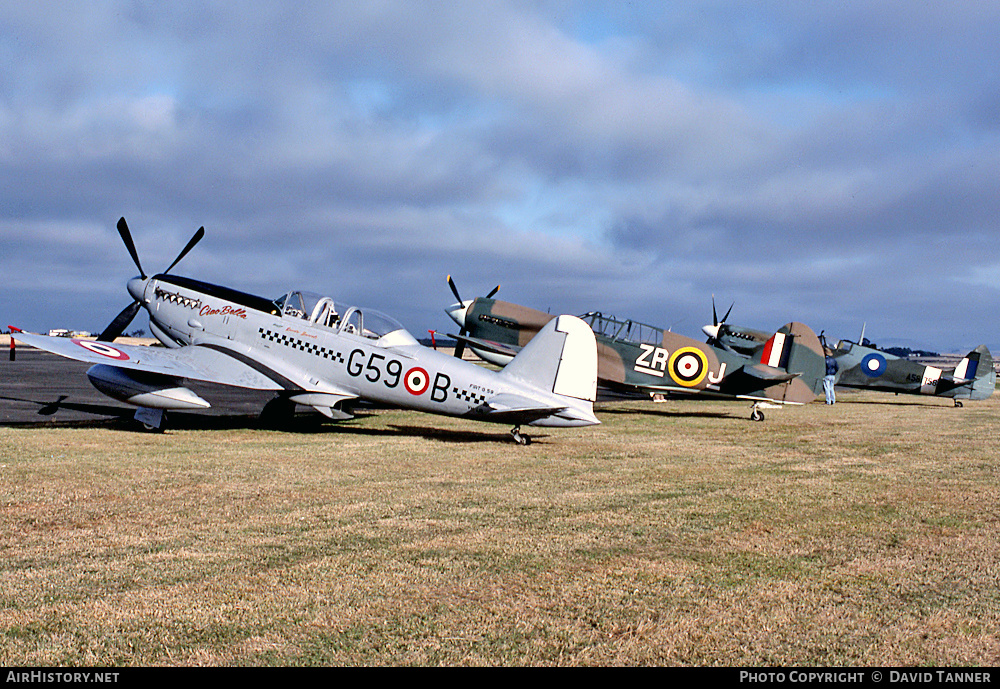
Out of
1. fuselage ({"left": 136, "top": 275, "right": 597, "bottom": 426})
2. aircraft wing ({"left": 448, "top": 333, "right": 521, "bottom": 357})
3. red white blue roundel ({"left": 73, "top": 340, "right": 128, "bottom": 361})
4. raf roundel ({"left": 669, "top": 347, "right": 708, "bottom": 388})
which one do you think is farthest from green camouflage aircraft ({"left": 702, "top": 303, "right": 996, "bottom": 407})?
red white blue roundel ({"left": 73, "top": 340, "right": 128, "bottom": 361})

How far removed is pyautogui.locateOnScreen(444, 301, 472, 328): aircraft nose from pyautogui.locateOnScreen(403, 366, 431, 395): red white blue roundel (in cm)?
933

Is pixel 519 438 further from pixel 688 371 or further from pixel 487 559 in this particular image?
pixel 688 371

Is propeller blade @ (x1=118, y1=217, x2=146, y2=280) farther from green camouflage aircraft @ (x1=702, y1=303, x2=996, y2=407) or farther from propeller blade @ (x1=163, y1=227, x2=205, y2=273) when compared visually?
green camouflage aircraft @ (x1=702, y1=303, x2=996, y2=407)

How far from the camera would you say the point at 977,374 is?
85.5 ft

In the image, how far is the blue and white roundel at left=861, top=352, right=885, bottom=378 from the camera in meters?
25.6

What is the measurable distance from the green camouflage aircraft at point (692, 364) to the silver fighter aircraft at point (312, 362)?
727 cm

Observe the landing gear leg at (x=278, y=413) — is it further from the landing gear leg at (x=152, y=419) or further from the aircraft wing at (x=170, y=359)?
the landing gear leg at (x=152, y=419)

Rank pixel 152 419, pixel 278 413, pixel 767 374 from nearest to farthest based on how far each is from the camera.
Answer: pixel 152 419
pixel 278 413
pixel 767 374

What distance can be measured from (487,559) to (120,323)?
41.4ft

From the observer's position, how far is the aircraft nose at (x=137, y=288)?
15055 mm

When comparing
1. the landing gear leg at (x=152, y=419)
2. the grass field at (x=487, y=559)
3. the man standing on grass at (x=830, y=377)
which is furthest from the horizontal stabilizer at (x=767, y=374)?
the landing gear leg at (x=152, y=419)

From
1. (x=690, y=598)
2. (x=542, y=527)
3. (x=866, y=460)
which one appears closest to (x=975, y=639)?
(x=690, y=598)

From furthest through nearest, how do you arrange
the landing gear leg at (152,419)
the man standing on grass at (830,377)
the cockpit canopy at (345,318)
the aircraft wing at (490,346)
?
the man standing on grass at (830,377) < the aircraft wing at (490,346) < the cockpit canopy at (345,318) < the landing gear leg at (152,419)

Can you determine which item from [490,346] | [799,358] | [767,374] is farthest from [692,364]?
[490,346]
